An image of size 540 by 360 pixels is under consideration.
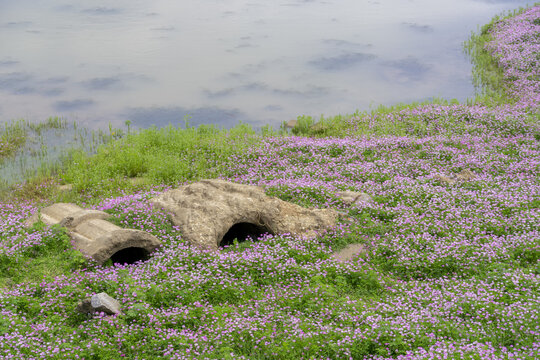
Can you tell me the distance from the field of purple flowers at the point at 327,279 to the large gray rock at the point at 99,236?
30cm

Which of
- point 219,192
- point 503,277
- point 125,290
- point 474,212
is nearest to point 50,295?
point 125,290

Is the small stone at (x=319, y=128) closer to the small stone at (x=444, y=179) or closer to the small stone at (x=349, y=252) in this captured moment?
the small stone at (x=444, y=179)

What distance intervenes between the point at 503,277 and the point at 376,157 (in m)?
8.37

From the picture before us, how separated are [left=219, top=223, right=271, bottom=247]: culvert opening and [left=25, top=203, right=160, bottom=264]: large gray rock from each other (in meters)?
2.41

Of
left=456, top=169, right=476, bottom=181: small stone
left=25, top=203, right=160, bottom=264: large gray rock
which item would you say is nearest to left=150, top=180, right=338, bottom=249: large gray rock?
left=25, top=203, right=160, bottom=264: large gray rock

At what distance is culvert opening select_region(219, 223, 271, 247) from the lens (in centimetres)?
1367

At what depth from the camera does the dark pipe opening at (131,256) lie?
12.1m

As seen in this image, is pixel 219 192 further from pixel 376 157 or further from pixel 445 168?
pixel 445 168

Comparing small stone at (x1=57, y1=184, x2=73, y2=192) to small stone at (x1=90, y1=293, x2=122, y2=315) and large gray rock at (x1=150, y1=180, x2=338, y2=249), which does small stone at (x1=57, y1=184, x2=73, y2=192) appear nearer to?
large gray rock at (x1=150, y1=180, x2=338, y2=249)

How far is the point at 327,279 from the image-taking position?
1073 centimetres

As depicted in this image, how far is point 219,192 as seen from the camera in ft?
44.5

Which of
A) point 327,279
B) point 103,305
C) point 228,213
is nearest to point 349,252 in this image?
point 327,279

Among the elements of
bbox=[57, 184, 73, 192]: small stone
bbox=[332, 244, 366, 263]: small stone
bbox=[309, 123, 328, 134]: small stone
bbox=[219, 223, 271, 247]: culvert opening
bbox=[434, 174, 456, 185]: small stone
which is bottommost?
bbox=[219, 223, 271, 247]: culvert opening

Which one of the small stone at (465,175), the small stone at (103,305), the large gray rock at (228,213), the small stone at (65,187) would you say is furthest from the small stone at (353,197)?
the small stone at (65,187)
